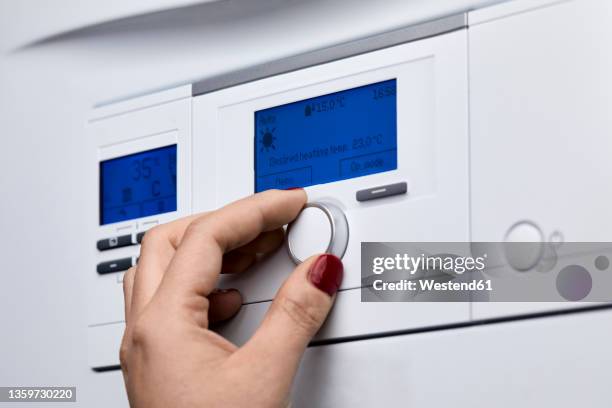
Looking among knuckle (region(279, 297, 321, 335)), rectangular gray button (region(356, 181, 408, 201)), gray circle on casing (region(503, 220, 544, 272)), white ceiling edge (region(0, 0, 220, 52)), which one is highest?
white ceiling edge (region(0, 0, 220, 52))

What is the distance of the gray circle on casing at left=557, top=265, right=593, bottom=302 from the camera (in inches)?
25.1

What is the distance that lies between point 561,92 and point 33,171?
1.46 ft

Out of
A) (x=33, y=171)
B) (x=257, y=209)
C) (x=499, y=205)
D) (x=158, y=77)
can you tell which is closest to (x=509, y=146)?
(x=499, y=205)

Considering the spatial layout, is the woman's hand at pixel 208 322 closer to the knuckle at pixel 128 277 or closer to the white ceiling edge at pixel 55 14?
the knuckle at pixel 128 277

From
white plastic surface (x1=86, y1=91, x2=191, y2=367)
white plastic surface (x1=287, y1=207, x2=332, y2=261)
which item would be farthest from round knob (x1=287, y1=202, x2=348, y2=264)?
white plastic surface (x1=86, y1=91, x2=191, y2=367)

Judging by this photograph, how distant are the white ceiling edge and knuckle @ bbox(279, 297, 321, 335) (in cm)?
25

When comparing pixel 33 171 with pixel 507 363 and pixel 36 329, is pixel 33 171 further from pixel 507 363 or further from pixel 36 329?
pixel 507 363

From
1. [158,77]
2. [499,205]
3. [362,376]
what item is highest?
[158,77]

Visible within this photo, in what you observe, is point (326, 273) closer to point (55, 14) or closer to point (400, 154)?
point (400, 154)

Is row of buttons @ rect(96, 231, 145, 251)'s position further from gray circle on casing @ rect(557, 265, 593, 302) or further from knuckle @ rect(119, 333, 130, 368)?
gray circle on casing @ rect(557, 265, 593, 302)

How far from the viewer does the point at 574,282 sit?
641mm

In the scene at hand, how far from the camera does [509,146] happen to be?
0.67m

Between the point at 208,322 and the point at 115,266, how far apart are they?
0.11m

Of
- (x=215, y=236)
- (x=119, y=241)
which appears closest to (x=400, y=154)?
(x=215, y=236)
